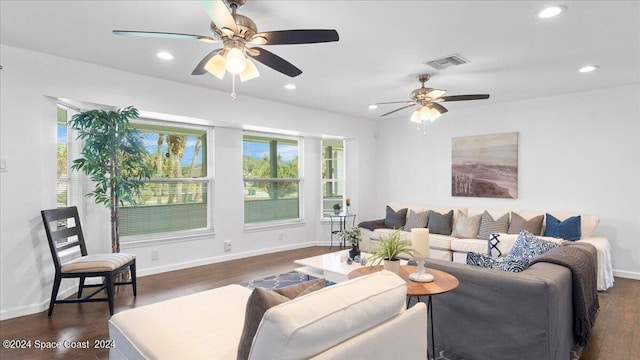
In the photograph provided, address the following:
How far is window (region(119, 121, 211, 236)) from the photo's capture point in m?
4.71

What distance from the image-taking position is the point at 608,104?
4.59 metres

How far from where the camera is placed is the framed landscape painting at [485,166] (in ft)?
17.5

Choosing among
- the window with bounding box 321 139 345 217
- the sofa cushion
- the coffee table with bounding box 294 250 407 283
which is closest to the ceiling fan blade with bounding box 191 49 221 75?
A: the sofa cushion

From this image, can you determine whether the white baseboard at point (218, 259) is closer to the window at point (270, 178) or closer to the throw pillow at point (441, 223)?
the window at point (270, 178)

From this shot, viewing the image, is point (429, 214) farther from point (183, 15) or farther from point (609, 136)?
point (183, 15)

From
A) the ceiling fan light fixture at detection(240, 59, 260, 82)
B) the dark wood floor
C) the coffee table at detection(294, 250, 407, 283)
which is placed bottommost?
the dark wood floor

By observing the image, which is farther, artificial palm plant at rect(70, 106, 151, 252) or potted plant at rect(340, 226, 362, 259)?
potted plant at rect(340, 226, 362, 259)

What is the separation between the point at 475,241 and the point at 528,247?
209 cm

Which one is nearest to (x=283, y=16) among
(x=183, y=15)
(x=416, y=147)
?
(x=183, y=15)

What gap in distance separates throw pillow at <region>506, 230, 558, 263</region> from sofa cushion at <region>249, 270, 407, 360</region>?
1761 mm

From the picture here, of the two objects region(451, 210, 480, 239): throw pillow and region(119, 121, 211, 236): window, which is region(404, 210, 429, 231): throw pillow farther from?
region(119, 121, 211, 236): window

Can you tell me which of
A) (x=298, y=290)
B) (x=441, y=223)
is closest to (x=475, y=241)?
(x=441, y=223)

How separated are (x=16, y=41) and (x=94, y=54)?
602mm

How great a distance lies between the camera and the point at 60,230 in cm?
341
